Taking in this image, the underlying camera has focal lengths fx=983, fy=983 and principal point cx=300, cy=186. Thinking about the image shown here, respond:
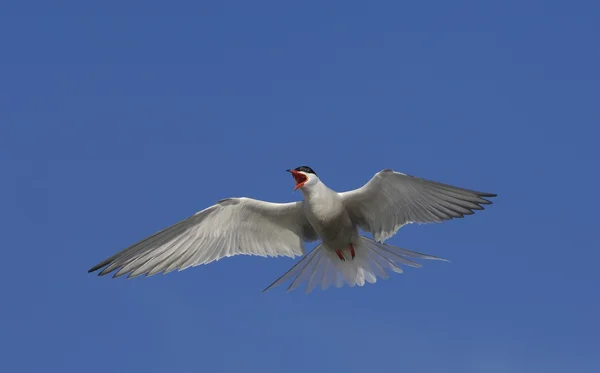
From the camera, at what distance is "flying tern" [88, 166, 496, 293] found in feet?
39.2

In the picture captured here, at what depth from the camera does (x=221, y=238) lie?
12.8 metres

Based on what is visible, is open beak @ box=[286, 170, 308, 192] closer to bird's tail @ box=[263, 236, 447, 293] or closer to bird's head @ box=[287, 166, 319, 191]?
bird's head @ box=[287, 166, 319, 191]

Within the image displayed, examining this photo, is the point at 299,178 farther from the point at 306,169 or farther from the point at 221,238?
the point at 221,238

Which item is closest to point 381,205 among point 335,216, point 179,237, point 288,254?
point 335,216

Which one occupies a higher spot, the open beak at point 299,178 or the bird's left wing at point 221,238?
the open beak at point 299,178

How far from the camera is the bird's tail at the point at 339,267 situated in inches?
504

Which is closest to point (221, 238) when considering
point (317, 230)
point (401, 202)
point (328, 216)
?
point (317, 230)

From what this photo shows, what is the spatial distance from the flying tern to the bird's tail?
13mm

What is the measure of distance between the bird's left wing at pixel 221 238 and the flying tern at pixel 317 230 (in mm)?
13

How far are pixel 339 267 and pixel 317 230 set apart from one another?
0.80 metres

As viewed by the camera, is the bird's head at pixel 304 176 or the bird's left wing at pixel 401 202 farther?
the bird's head at pixel 304 176

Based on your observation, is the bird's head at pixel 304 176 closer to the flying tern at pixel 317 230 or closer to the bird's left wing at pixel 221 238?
the flying tern at pixel 317 230

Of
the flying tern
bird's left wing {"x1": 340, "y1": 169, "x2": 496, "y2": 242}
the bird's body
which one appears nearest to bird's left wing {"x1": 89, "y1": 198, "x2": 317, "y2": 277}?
the flying tern

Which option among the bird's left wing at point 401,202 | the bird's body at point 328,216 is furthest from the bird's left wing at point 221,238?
the bird's left wing at point 401,202
